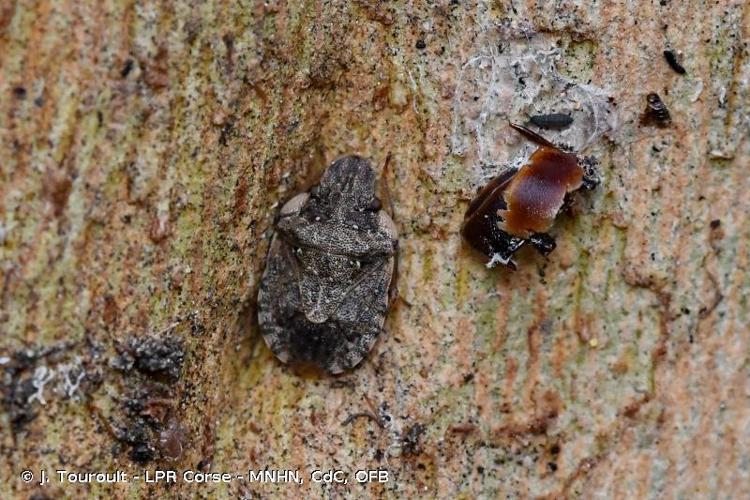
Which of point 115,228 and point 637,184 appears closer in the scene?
point 115,228

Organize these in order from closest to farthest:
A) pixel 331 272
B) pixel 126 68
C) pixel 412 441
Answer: pixel 126 68 < pixel 412 441 < pixel 331 272

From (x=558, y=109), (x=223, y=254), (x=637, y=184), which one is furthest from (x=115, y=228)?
(x=637, y=184)

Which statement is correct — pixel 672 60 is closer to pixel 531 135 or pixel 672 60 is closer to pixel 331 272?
pixel 531 135

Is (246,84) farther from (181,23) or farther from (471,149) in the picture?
(471,149)

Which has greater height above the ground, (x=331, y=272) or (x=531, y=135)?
(x=531, y=135)

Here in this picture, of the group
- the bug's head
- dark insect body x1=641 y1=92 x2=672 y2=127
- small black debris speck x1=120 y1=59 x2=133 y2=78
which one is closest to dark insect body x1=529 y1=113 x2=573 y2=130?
dark insect body x1=641 y1=92 x2=672 y2=127

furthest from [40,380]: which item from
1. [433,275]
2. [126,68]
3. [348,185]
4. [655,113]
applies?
[655,113]
